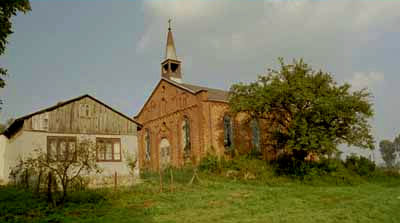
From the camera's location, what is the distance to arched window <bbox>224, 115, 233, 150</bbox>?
31.6 metres

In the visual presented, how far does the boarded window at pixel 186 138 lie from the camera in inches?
1280

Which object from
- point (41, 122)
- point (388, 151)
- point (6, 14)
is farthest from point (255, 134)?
point (388, 151)

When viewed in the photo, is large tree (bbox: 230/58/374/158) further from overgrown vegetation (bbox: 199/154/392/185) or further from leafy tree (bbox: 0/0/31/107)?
leafy tree (bbox: 0/0/31/107)

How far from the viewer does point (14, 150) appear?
20.8 metres

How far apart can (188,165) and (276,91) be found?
11486 millimetres

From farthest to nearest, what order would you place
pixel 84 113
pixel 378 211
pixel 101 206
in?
pixel 84 113 < pixel 101 206 < pixel 378 211

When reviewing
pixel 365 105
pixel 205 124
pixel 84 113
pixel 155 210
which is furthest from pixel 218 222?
pixel 205 124

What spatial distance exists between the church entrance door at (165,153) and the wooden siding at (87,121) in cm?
1348

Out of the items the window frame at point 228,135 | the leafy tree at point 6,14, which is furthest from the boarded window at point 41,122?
the window frame at point 228,135

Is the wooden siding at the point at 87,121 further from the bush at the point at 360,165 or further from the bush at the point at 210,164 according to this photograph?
the bush at the point at 360,165

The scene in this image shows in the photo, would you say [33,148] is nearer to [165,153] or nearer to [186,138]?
[186,138]

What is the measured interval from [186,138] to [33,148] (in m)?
16.2

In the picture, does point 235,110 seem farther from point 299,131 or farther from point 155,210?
point 155,210

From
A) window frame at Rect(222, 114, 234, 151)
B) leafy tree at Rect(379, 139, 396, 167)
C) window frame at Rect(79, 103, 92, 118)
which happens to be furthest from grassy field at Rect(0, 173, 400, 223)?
leafy tree at Rect(379, 139, 396, 167)
